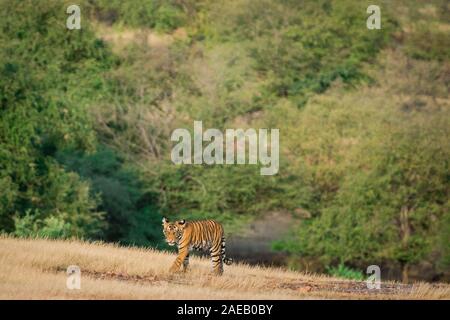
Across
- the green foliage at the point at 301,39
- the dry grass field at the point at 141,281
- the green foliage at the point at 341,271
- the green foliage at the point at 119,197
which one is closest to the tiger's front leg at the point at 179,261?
the dry grass field at the point at 141,281

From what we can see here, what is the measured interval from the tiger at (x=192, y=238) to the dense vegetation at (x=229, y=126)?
1810 cm

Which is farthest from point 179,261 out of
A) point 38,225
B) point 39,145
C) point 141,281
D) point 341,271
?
point 341,271

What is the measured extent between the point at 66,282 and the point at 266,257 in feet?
121

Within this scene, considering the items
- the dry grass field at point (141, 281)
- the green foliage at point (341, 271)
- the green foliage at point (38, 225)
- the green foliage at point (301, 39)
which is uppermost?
the green foliage at point (301, 39)

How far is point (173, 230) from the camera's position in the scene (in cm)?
2253

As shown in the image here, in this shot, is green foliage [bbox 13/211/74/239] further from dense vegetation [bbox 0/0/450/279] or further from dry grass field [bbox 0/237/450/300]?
dry grass field [bbox 0/237/450/300]

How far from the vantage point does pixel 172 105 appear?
222 feet

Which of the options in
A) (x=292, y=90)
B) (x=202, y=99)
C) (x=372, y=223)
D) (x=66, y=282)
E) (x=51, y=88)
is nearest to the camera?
(x=66, y=282)

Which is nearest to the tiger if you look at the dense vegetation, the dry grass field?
the dry grass field

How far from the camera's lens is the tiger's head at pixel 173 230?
22484 mm

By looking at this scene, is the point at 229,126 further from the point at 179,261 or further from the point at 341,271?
the point at 179,261

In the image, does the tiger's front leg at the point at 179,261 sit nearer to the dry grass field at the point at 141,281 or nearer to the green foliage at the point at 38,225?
the dry grass field at the point at 141,281

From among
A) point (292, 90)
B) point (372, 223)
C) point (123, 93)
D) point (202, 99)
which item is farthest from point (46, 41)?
point (372, 223)
